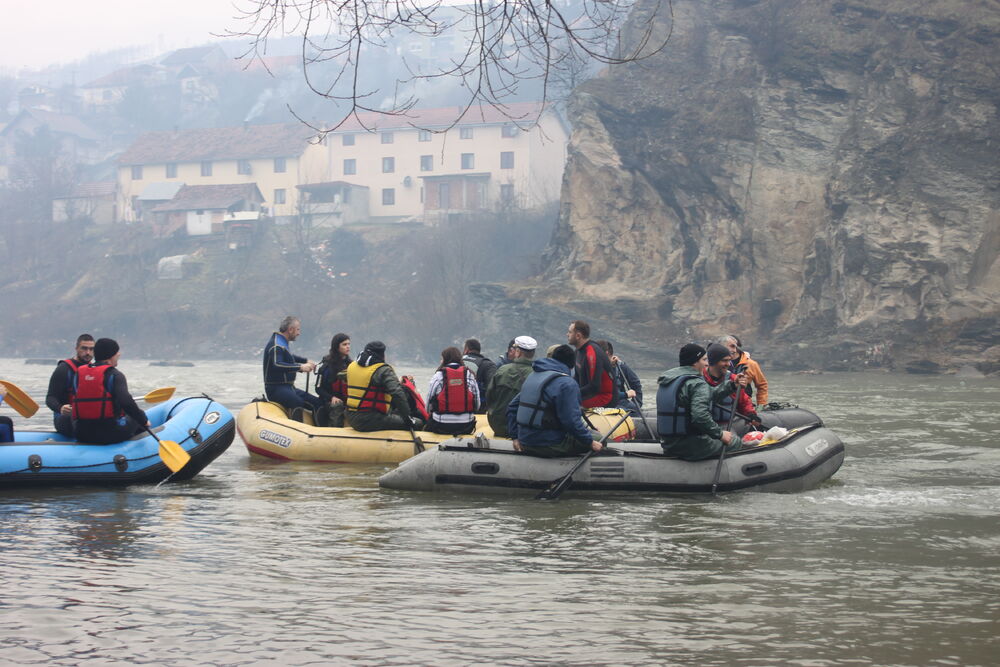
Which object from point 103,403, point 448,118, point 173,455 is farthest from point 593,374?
point 448,118

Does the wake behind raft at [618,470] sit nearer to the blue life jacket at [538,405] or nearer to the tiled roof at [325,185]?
the blue life jacket at [538,405]

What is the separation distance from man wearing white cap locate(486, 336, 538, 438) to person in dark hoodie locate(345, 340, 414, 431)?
128 centimetres

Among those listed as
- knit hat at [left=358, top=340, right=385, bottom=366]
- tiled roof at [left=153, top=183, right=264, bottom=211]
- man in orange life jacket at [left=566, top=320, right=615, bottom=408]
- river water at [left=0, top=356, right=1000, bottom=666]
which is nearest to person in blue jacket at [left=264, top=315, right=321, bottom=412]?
knit hat at [left=358, top=340, right=385, bottom=366]

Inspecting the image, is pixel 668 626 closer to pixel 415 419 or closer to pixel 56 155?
pixel 415 419

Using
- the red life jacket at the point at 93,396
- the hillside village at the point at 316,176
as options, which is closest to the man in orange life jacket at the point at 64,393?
the red life jacket at the point at 93,396

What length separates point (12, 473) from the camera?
35.3 feet

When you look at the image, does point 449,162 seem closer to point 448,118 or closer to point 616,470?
point 448,118

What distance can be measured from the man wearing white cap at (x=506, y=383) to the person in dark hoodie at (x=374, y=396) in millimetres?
1283

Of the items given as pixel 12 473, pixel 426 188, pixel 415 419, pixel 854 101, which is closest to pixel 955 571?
pixel 415 419

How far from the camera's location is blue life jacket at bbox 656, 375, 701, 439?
32.5ft

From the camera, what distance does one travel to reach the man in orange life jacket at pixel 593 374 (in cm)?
1269

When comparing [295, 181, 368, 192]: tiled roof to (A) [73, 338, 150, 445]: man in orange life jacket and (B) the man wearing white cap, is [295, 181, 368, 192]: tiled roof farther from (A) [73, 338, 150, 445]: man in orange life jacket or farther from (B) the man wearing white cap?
(A) [73, 338, 150, 445]: man in orange life jacket

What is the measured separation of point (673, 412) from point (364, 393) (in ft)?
13.6

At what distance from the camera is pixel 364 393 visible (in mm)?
12836
